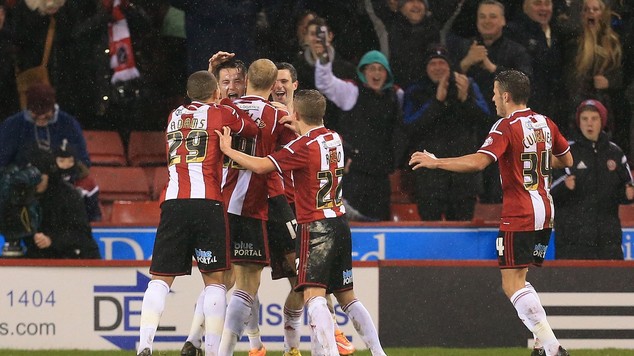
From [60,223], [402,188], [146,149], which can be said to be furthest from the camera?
[146,149]

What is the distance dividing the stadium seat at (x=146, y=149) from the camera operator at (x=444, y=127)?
9.15 feet

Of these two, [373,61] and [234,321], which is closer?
[234,321]

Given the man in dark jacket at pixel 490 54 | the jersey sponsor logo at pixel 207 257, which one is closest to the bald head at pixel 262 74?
the jersey sponsor logo at pixel 207 257

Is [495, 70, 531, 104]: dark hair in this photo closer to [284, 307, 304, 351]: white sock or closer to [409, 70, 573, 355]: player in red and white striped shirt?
[409, 70, 573, 355]: player in red and white striped shirt

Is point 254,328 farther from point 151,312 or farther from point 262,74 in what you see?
point 262,74

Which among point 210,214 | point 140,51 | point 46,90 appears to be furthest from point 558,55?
point 210,214

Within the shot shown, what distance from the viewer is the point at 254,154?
8.64m

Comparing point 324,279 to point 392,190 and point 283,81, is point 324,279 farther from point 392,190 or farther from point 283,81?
point 392,190

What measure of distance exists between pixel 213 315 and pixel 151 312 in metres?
0.40

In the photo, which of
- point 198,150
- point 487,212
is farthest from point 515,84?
point 487,212

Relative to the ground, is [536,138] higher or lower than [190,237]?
higher

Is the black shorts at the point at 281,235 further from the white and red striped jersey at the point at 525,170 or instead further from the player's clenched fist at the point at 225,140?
the white and red striped jersey at the point at 525,170

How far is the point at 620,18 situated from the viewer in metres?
13.4

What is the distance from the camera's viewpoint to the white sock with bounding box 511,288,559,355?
8.29 meters
